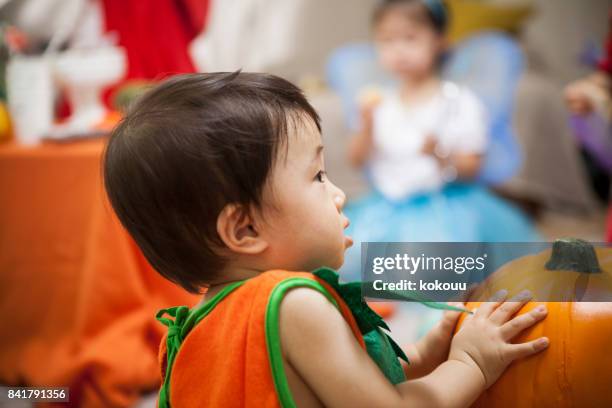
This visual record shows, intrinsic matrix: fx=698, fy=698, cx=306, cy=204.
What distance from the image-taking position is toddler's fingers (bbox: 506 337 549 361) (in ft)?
2.07

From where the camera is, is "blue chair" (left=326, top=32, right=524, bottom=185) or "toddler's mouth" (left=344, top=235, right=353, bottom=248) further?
"blue chair" (left=326, top=32, right=524, bottom=185)

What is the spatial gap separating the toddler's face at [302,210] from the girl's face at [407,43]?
137cm

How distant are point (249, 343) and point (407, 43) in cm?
151

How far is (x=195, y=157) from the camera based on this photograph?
604 millimetres

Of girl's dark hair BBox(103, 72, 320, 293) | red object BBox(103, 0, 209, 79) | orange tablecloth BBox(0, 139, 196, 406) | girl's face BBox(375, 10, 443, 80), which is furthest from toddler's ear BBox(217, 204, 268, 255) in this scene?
girl's face BBox(375, 10, 443, 80)

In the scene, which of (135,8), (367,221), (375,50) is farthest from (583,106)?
(135,8)

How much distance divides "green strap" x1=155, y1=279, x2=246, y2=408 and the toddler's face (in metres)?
0.05

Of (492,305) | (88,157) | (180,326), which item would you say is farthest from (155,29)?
(492,305)

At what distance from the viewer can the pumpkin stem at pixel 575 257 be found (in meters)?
0.65

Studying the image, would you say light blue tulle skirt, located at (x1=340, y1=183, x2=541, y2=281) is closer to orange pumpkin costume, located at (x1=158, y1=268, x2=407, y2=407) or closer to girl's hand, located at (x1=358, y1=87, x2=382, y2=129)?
girl's hand, located at (x1=358, y1=87, x2=382, y2=129)

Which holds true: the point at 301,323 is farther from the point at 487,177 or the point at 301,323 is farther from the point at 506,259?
the point at 487,177

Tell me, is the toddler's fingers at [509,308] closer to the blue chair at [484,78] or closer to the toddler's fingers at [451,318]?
the toddler's fingers at [451,318]

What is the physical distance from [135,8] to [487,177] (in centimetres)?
107

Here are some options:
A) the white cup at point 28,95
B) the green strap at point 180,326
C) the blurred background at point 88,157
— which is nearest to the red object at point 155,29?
the blurred background at point 88,157
